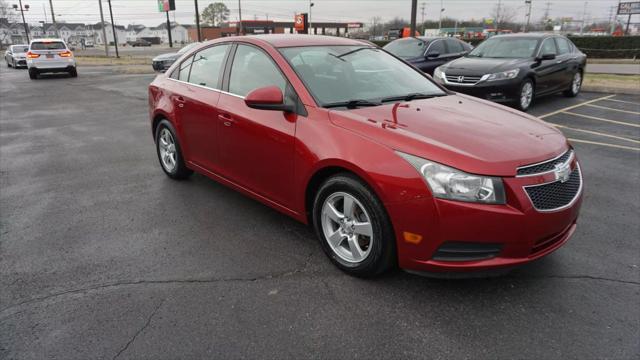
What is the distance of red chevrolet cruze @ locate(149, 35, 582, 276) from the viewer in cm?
262

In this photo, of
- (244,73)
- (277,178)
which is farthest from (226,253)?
(244,73)

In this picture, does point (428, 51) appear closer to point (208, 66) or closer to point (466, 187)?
point (208, 66)

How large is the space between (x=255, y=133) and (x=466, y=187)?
181cm

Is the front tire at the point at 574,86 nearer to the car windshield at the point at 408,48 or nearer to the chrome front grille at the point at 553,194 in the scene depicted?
the car windshield at the point at 408,48

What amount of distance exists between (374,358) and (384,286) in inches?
27.9

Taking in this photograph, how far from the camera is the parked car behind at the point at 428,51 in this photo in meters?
12.4

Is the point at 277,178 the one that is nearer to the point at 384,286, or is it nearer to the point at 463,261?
the point at 384,286

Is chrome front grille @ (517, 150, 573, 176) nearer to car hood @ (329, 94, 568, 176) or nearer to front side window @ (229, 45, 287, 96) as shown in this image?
car hood @ (329, 94, 568, 176)

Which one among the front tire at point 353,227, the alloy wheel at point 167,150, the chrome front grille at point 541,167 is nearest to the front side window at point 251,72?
the front tire at point 353,227

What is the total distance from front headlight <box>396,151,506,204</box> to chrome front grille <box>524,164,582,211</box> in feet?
0.67

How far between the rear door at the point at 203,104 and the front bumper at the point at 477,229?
2.23 m

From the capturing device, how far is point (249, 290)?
121 inches

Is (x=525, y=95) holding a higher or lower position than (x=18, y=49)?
lower

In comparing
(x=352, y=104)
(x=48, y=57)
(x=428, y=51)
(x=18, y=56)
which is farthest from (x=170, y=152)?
(x=18, y=56)
